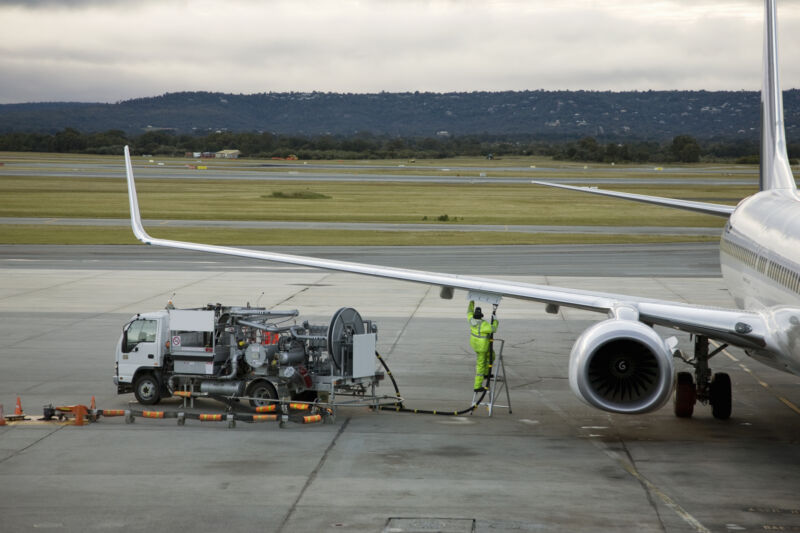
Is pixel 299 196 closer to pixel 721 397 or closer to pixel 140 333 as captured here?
pixel 140 333

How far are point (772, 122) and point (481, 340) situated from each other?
10.0 m

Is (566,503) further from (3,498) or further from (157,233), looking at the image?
(157,233)

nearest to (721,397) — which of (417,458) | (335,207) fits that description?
(417,458)

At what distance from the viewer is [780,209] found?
1941 cm

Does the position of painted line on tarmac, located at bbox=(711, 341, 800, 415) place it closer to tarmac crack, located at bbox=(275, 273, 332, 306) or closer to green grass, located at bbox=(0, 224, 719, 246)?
tarmac crack, located at bbox=(275, 273, 332, 306)

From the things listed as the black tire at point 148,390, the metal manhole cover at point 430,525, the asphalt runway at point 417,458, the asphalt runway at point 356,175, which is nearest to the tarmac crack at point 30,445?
the asphalt runway at point 417,458

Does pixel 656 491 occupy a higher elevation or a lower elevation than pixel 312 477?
lower

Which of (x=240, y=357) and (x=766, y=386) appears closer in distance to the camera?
(x=240, y=357)

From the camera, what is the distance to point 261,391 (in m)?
20.3

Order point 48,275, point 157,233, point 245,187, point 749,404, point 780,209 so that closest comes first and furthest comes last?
point 780,209 < point 749,404 < point 48,275 < point 157,233 < point 245,187

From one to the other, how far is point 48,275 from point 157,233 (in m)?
16.0

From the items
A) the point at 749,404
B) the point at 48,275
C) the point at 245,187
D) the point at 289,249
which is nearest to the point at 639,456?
the point at 749,404

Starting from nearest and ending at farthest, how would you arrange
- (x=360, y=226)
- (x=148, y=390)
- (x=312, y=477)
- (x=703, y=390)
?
(x=312, y=477) → (x=703, y=390) → (x=148, y=390) → (x=360, y=226)

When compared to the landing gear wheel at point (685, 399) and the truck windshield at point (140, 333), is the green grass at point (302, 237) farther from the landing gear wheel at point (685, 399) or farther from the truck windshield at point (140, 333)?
the landing gear wheel at point (685, 399)
